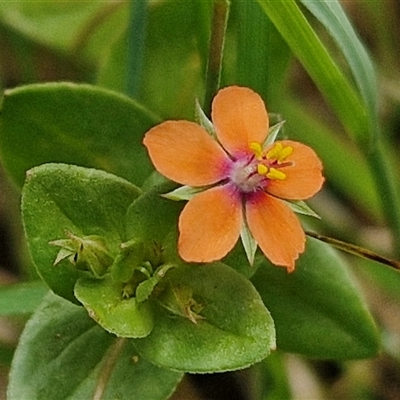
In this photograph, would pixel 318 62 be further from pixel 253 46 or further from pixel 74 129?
pixel 74 129

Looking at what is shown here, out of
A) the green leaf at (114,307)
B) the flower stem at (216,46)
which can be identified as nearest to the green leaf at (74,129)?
the flower stem at (216,46)

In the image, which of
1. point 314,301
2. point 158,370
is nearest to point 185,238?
point 158,370

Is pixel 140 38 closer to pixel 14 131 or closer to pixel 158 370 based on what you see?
pixel 14 131

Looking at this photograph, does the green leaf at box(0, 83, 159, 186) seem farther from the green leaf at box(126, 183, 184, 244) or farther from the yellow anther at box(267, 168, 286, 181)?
the yellow anther at box(267, 168, 286, 181)

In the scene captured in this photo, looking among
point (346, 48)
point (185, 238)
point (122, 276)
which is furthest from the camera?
point (346, 48)

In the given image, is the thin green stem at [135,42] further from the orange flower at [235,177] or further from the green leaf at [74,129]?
the orange flower at [235,177]

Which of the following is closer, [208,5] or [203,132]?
[203,132]

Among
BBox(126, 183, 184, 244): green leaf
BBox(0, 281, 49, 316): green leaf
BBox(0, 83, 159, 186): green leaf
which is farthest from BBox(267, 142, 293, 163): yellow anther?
BBox(0, 281, 49, 316): green leaf

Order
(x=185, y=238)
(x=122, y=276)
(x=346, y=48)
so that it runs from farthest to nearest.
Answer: (x=346, y=48), (x=122, y=276), (x=185, y=238)
